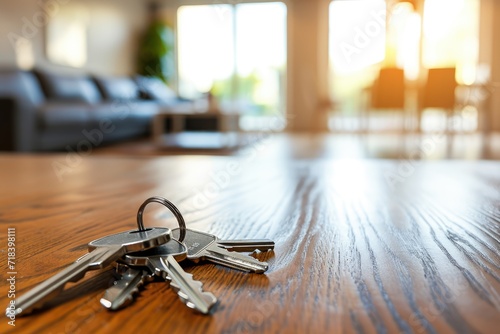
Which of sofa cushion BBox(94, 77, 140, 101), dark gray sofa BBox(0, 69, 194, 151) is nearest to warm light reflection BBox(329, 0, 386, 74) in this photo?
dark gray sofa BBox(0, 69, 194, 151)

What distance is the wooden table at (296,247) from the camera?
9.8 inches

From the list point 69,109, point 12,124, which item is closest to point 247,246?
point 12,124

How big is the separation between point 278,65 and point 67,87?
13.6 feet

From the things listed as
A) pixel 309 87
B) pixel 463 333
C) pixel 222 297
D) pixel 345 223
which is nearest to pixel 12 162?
pixel 345 223

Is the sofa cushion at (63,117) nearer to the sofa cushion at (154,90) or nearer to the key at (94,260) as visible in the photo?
the sofa cushion at (154,90)

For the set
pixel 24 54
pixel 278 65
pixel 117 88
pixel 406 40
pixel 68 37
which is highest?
pixel 406 40

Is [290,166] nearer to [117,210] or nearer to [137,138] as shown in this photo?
[117,210]

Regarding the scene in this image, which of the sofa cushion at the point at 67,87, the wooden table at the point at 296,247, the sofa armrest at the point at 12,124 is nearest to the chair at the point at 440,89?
the sofa cushion at the point at 67,87

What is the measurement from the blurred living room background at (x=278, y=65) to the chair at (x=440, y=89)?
0.04 feet

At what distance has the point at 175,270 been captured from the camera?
30 centimetres

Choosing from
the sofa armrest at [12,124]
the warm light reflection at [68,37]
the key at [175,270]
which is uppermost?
the warm light reflection at [68,37]

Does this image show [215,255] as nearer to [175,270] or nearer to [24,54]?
[175,270]

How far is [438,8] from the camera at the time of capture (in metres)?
8.16

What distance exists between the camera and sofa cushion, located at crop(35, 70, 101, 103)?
536 centimetres
